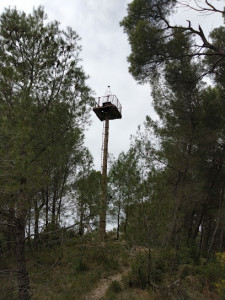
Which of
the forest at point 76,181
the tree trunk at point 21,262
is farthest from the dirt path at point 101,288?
the tree trunk at point 21,262

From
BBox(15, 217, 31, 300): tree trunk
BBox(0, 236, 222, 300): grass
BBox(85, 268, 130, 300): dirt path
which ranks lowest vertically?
BBox(85, 268, 130, 300): dirt path

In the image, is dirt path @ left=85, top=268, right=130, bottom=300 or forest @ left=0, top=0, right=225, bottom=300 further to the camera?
dirt path @ left=85, top=268, right=130, bottom=300

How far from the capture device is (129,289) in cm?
695

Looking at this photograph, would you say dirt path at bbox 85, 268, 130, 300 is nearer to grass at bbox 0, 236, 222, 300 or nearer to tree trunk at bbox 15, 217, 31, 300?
grass at bbox 0, 236, 222, 300

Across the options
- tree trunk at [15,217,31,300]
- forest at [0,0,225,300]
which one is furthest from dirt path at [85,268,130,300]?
tree trunk at [15,217,31,300]

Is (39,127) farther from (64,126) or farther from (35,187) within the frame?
(35,187)

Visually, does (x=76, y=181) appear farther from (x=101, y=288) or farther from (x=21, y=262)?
(x=101, y=288)

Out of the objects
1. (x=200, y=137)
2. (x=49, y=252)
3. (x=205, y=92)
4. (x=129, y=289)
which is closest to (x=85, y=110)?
(x=129, y=289)

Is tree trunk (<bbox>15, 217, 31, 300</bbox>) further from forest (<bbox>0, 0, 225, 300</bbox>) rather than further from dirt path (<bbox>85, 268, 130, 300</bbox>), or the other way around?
dirt path (<bbox>85, 268, 130, 300</bbox>)

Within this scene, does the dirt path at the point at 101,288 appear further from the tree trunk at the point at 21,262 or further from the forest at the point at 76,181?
the tree trunk at the point at 21,262

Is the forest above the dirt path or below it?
above

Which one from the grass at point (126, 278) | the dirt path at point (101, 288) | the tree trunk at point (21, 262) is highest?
the tree trunk at point (21, 262)

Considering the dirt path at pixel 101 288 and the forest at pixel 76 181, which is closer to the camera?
the forest at pixel 76 181

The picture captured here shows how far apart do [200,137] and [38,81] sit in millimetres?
7608
